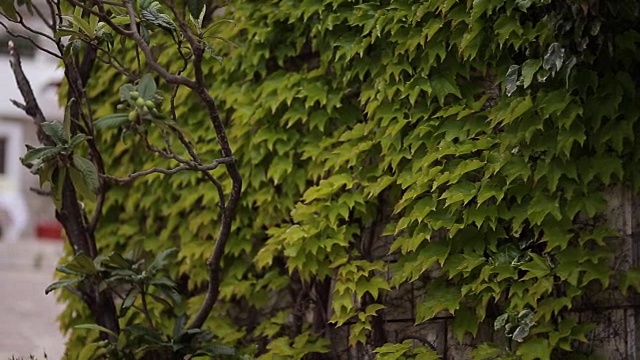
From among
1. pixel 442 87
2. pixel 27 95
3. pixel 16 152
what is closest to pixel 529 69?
pixel 442 87

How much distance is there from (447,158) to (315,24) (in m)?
1.07

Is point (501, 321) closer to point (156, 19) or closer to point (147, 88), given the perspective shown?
point (147, 88)

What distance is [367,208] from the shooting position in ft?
13.7

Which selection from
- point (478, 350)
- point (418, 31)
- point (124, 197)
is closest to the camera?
point (478, 350)

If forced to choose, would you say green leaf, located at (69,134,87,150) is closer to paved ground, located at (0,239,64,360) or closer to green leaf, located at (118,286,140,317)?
green leaf, located at (118,286,140,317)

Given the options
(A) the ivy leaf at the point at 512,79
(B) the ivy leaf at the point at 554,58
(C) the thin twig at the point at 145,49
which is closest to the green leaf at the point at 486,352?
(A) the ivy leaf at the point at 512,79

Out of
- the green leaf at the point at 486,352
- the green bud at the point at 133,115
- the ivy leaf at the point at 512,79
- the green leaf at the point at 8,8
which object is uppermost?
the green leaf at the point at 8,8

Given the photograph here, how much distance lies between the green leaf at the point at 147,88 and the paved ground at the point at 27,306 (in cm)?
253

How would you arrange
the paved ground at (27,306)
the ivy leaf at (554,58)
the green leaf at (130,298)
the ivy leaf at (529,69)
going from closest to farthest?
the ivy leaf at (554,58)
the ivy leaf at (529,69)
the green leaf at (130,298)
the paved ground at (27,306)

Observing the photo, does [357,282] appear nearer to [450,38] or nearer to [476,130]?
[476,130]

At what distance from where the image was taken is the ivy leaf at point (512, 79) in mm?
3496

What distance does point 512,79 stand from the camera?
3516 mm

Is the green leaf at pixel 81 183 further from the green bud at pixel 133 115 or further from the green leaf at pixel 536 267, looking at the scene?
the green leaf at pixel 536 267

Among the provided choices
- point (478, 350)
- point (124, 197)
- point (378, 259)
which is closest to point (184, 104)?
point (124, 197)
